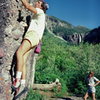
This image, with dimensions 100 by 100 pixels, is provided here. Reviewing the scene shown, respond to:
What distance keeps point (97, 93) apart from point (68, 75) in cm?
324

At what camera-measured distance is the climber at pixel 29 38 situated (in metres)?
3.80

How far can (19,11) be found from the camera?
4066 millimetres

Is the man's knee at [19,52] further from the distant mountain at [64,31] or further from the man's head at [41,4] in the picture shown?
the distant mountain at [64,31]

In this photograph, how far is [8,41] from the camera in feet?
12.8

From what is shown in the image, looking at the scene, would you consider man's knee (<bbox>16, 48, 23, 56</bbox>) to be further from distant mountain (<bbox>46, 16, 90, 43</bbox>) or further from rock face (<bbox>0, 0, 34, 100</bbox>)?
distant mountain (<bbox>46, 16, 90, 43</bbox>)

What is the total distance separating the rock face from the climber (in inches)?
5.8

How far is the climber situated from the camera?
380 cm

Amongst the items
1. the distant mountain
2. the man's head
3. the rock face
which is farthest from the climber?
the distant mountain

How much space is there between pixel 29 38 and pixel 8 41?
1.04ft

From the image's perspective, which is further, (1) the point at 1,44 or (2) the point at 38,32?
(2) the point at 38,32

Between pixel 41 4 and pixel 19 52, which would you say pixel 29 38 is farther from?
pixel 41 4

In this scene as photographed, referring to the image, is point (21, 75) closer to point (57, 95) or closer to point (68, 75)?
point (57, 95)

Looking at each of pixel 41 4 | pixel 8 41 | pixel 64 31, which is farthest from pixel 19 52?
pixel 64 31

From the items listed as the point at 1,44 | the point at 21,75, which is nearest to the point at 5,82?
the point at 21,75
